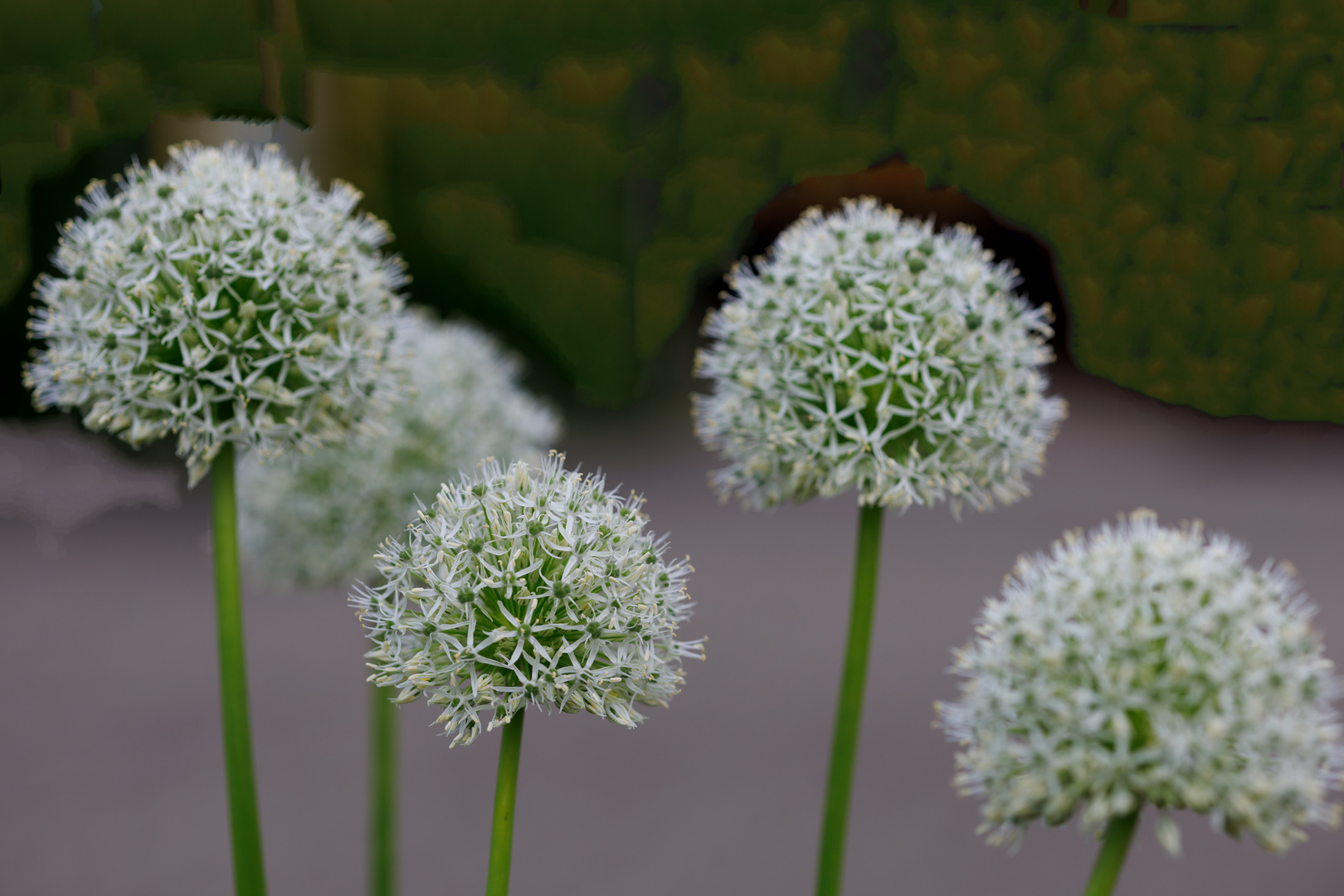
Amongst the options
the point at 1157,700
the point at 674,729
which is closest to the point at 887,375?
the point at 1157,700

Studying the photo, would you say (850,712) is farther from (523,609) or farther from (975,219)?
(975,219)

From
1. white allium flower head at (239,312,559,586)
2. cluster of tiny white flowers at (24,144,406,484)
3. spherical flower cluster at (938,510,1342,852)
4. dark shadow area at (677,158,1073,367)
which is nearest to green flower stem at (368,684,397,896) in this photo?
white allium flower head at (239,312,559,586)

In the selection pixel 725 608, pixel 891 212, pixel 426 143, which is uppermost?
pixel 426 143

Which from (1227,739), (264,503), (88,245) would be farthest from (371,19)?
(1227,739)

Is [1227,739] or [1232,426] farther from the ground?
[1232,426]

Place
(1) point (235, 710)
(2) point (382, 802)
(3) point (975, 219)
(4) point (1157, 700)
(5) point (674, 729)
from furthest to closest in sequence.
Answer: (5) point (674, 729)
(3) point (975, 219)
(2) point (382, 802)
(1) point (235, 710)
(4) point (1157, 700)

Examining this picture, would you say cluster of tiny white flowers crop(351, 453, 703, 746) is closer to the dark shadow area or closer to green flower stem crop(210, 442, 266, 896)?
green flower stem crop(210, 442, 266, 896)

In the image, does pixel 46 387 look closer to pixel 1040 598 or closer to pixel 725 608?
pixel 1040 598
